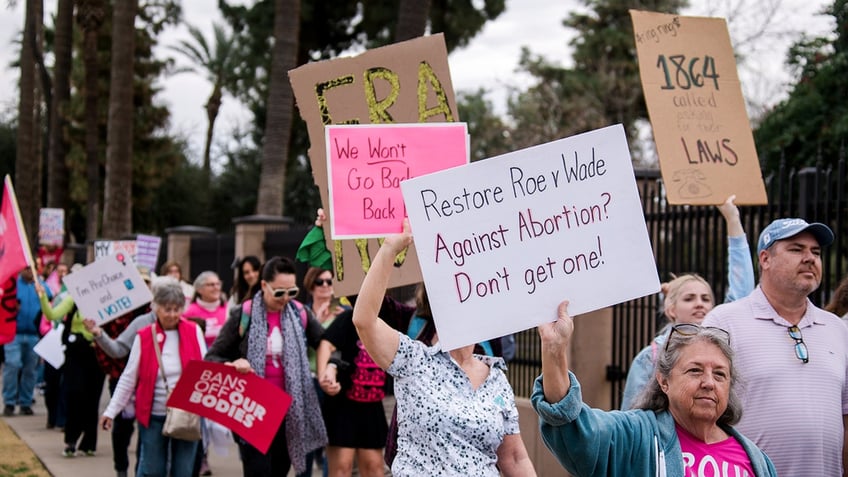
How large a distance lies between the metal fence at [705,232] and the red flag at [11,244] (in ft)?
16.0

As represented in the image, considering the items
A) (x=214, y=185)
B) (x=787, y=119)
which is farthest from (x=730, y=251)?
(x=214, y=185)

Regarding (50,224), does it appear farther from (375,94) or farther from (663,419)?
(663,419)

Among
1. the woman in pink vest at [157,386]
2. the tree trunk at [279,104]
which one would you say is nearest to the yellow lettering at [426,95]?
the woman in pink vest at [157,386]

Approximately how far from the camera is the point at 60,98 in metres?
31.5

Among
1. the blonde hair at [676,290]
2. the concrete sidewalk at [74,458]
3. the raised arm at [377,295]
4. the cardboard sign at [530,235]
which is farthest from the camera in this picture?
the concrete sidewalk at [74,458]

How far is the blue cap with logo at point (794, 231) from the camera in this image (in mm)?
4750

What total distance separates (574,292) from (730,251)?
2275 mm

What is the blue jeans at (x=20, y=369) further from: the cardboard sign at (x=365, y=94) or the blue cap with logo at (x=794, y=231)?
the blue cap with logo at (x=794, y=231)

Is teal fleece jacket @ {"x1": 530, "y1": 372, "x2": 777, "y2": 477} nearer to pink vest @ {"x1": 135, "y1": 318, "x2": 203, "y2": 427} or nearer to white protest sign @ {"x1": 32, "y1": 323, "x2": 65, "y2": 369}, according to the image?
pink vest @ {"x1": 135, "y1": 318, "x2": 203, "y2": 427}

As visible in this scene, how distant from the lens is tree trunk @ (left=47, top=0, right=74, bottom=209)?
3039 cm

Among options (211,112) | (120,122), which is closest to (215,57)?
(211,112)

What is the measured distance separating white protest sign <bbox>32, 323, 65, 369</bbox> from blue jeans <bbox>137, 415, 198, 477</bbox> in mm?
4404

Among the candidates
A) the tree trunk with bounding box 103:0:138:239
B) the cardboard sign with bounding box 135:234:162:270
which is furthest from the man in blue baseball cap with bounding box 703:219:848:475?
the tree trunk with bounding box 103:0:138:239

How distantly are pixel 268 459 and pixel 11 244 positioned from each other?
11.5 ft
